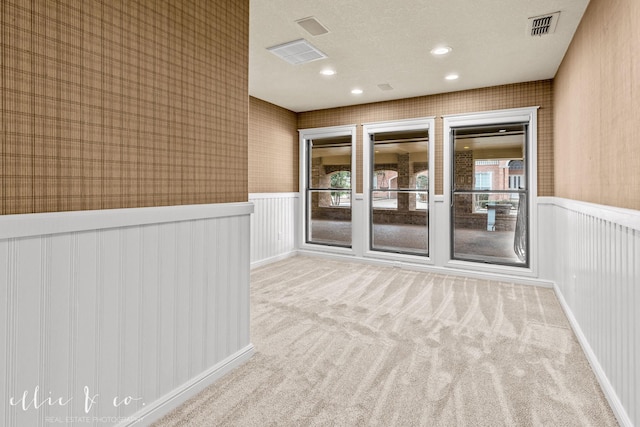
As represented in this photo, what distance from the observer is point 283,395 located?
1881 millimetres

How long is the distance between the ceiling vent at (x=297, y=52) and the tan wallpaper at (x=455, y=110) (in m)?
1.95

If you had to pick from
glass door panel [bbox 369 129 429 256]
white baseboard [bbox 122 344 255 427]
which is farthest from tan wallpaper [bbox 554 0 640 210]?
glass door panel [bbox 369 129 429 256]

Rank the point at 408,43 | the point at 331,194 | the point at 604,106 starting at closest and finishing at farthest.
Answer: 1. the point at 604,106
2. the point at 408,43
3. the point at 331,194

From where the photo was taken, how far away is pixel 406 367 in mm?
2188

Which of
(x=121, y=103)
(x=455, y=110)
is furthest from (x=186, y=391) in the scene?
(x=455, y=110)

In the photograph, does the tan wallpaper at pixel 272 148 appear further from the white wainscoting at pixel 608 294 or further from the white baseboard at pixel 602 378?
the white baseboard at pixel 602 378

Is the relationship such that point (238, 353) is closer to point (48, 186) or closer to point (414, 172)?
point (48, 186)

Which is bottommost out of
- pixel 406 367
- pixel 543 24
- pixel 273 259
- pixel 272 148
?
pixel 406 367

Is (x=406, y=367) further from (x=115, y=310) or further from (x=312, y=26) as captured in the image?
(x=312, y=26)

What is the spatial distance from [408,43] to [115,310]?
120 inches

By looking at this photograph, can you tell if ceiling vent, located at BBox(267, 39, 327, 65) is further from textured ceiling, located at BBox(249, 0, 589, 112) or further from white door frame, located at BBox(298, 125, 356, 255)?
white door frame, located at BBox(298, 125, 356, 255)

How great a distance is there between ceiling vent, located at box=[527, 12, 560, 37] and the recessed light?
0.65 meters

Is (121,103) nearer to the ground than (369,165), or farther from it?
nearer to the ground

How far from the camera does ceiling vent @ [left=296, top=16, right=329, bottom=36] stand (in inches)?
108
